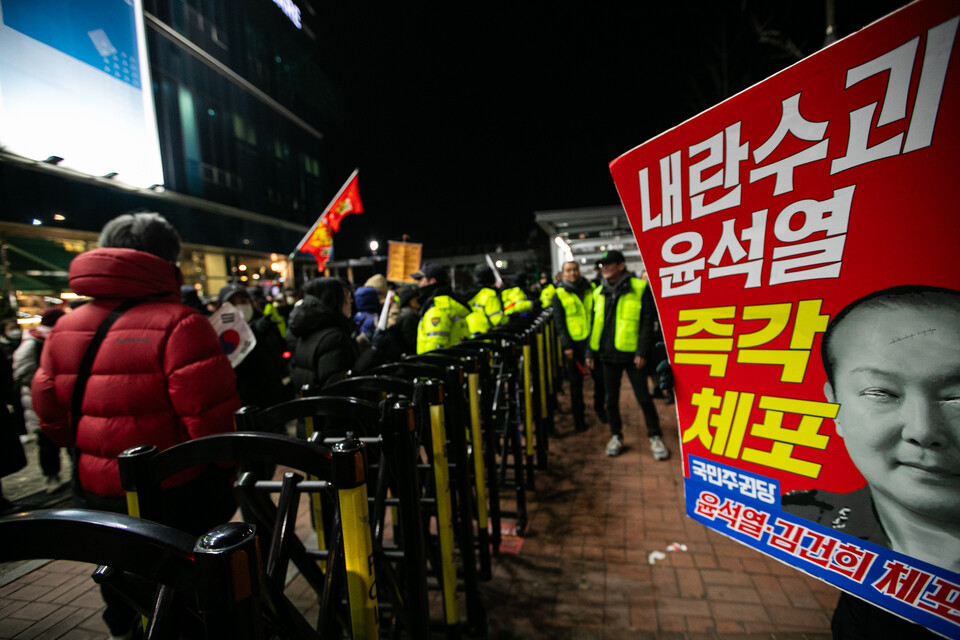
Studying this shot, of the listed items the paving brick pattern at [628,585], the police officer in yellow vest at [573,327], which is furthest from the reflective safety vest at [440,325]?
the paving brick pattern at [628,585]

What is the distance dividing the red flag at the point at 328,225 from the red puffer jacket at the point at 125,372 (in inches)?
216

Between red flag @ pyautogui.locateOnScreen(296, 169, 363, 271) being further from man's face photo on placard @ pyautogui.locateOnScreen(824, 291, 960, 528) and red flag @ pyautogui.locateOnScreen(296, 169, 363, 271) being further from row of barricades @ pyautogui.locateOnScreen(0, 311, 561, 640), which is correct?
man's face photo on placard @ pyautogui.locateOnScreen(824, 291, 960, 528)

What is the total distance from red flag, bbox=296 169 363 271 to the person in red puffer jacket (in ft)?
18.0

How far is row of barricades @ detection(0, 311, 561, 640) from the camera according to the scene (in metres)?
0.80

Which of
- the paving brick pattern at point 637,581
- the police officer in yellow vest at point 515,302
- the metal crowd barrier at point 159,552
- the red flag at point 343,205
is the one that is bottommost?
the paving brick pattern at point 637,581

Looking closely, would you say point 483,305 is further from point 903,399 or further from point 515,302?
point 903,399

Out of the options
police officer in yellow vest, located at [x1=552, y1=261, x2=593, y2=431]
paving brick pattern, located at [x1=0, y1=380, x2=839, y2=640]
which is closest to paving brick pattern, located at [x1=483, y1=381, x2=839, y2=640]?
paving brick pattern, located at [x1=0, y1=380, x2=839, y2=640]

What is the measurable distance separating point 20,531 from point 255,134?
23.7 metres

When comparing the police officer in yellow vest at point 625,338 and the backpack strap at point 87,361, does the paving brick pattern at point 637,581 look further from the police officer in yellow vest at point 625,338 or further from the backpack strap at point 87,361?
the backpack strap at point 87,361

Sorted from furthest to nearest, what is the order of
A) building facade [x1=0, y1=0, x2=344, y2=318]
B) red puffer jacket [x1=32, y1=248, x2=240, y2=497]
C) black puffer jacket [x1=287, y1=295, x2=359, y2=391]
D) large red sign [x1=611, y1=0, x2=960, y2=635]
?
1. building facade [x1=0, y1=0, x2=344, y2=318]
2. black puffer jacket [x1=287, y1=295, x2=359, y2=391]
3. red puffer jacket [x1=32, y1=248, x2=240, y2=497]
4. large red sign [x1=611, y1=0, x2=960, y2=635]

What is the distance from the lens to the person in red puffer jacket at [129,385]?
1999 millimetres

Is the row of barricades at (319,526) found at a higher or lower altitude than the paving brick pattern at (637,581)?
higher

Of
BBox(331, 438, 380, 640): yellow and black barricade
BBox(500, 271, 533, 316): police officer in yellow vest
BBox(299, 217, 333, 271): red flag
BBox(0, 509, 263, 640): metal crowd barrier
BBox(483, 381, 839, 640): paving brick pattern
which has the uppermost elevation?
BBox(299, 217, 333, 271): red flag

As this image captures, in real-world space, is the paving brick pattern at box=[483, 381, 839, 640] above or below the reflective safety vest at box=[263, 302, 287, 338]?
below
